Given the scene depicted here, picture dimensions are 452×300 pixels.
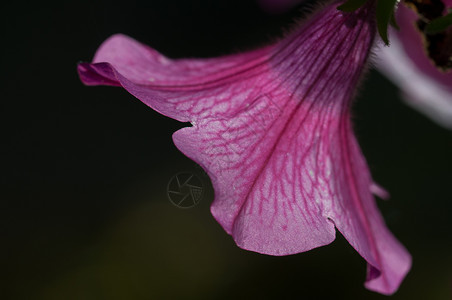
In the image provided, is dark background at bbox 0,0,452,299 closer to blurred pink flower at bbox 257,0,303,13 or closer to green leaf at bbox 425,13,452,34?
blurred pink flower at bbox 257,0,303,13

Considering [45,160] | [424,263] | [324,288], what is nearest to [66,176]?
[45,160]

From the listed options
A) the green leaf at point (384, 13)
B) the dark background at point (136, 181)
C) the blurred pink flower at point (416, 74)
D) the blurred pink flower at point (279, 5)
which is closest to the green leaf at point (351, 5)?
the green leaf at point (384, 13)

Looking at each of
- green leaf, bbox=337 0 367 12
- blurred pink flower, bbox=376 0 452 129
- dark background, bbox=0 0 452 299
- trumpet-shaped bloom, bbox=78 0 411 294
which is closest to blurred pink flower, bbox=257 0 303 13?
blurred pink flower, bbox=376 0 452 129

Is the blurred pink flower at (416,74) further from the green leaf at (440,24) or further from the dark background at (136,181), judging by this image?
the dark background at (136,181)

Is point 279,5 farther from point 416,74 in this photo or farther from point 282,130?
point 282,130

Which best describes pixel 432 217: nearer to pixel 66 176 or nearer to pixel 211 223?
pixel 211 223

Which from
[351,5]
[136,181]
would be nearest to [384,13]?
[351,5]

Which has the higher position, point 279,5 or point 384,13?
point 384,13
